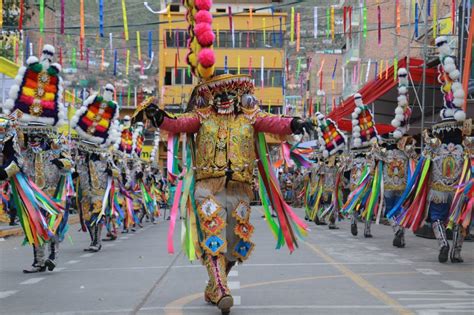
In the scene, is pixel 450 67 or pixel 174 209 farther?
pixel 450 67

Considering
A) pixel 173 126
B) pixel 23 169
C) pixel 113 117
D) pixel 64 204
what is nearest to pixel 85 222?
pixel 113 117

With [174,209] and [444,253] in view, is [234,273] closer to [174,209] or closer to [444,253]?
[174,209]

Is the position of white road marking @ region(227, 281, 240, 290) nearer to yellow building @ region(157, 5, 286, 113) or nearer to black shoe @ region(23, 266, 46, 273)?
black shoe @ region(23, 266, 46, 273)

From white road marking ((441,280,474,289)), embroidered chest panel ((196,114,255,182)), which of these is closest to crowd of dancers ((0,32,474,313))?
embroidered chest panel ((196,114,255,182))

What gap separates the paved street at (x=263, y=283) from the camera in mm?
8227

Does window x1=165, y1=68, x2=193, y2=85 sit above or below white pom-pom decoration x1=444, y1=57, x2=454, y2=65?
above

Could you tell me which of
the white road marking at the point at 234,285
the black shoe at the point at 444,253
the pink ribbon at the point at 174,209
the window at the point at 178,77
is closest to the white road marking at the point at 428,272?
the black shoe at the point at 444,253

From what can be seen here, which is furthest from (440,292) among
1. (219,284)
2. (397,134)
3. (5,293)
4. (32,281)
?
(397,134)

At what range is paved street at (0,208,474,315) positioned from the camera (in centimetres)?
823

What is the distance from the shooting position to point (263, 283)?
1008cm

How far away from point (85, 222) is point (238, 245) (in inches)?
293

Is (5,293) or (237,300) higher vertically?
(237,300)

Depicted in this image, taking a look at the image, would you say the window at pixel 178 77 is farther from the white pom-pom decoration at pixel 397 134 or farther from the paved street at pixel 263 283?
the paved street at pixel 263 283

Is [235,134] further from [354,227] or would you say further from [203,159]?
[354,227]
